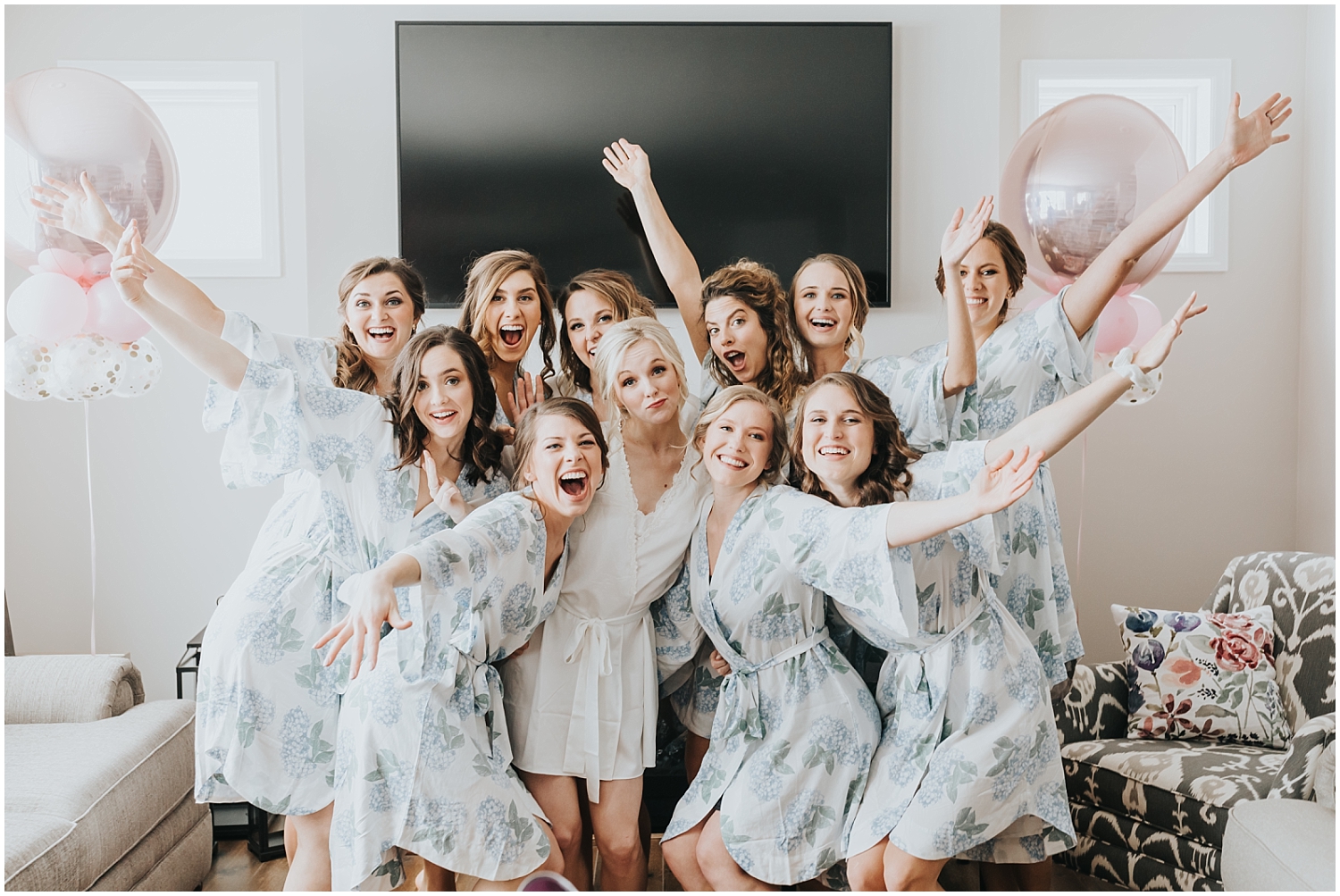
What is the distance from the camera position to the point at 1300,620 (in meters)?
2.42

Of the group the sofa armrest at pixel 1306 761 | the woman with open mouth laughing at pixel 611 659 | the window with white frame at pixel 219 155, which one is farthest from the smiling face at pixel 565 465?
the window with white frame at pixel 219 155

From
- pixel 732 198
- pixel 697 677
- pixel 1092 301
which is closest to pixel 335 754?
pixel 697 677

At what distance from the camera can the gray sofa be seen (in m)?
1.80

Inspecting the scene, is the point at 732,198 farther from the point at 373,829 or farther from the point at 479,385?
the point at 373,829

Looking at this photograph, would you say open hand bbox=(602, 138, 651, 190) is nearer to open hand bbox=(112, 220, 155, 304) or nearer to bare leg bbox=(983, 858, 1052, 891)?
open hand bbox=(112, 220, 155, 304)

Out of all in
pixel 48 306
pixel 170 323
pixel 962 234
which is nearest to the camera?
pixel 170 323

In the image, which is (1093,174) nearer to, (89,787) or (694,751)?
(694,751)

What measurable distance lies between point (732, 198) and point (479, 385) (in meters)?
1.53

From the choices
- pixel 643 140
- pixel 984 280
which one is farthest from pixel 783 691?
pixel 643 140

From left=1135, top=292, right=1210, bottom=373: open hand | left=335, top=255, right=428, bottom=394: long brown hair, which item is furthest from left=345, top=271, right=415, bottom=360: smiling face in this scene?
left=1135, top=292, right=1210, bottom=373: open hand

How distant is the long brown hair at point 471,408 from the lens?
6.13 ft

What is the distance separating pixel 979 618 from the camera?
1.84 m

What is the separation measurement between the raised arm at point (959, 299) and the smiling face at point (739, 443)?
1.51 ft

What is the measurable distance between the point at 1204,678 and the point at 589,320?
178 centimetres
